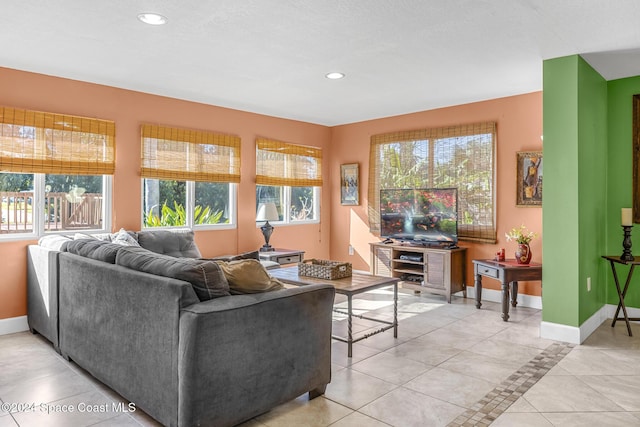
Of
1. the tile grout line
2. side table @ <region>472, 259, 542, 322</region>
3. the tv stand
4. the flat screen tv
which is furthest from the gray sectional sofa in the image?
the flat screen tv

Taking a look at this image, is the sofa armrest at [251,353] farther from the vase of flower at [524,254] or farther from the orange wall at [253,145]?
the orange wall at [253,145]

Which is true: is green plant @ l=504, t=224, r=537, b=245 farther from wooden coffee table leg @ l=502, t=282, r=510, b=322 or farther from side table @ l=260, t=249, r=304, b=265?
side table @ l=260, t=249, r=304, b=265

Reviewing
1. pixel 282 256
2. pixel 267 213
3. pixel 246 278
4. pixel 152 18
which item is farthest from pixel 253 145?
pixel 246 278

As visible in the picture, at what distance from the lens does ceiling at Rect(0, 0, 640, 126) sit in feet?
9.06

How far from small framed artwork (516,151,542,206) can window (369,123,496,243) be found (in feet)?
1.05

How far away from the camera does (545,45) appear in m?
3.42

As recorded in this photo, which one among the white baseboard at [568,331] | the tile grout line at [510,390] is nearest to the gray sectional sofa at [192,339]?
the tile grout line at [510,390]

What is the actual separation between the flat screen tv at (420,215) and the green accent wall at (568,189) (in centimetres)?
158

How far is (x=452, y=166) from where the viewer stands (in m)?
5.54

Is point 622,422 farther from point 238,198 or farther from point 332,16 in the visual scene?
point 238,198

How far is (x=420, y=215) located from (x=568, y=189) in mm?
2149

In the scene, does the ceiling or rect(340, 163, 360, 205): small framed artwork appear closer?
the ceiling

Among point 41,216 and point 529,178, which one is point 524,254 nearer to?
point 529,178

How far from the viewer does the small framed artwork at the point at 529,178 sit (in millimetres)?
4824
